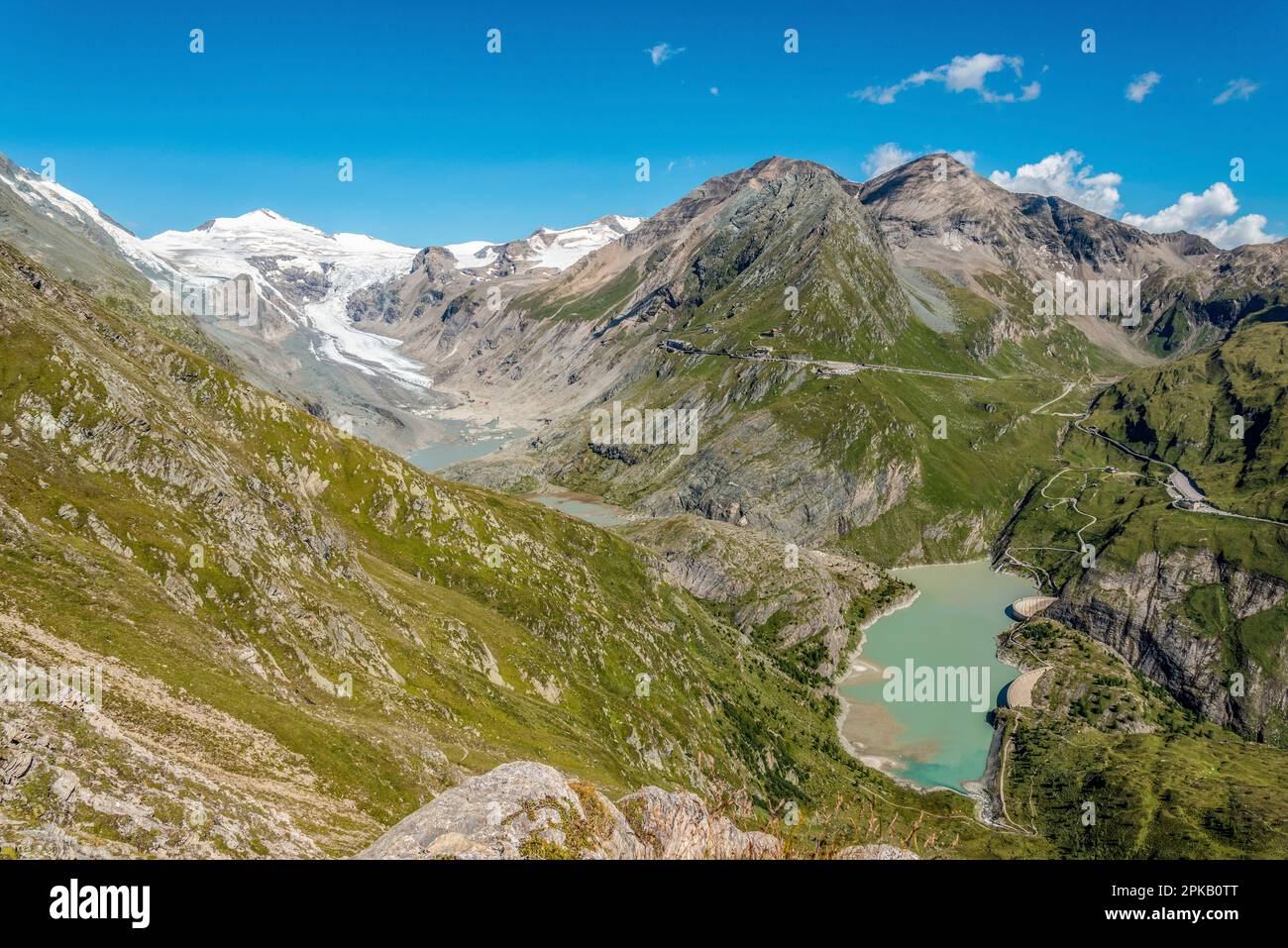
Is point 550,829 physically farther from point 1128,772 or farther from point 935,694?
point 935,694

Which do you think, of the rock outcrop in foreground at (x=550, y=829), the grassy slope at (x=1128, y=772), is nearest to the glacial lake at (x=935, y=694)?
the grassy slope at (x=1128, y=772)

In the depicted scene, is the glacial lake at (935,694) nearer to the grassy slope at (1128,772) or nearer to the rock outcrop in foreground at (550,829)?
the grassy slope at (1128,772)

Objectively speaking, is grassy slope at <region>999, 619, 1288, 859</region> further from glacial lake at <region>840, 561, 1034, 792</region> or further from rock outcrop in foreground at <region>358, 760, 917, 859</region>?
rock outcrop in foreground at <region>358, 760, 917, 859</region>

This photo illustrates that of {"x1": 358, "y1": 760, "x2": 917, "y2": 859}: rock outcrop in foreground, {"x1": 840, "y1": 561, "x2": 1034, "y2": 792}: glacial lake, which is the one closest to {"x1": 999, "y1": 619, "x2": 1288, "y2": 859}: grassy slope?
{"x1": 840, "y1": 561, "x2": 1034, "y2": 792}: glacial lake

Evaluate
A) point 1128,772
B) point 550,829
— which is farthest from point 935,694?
point 550,829
